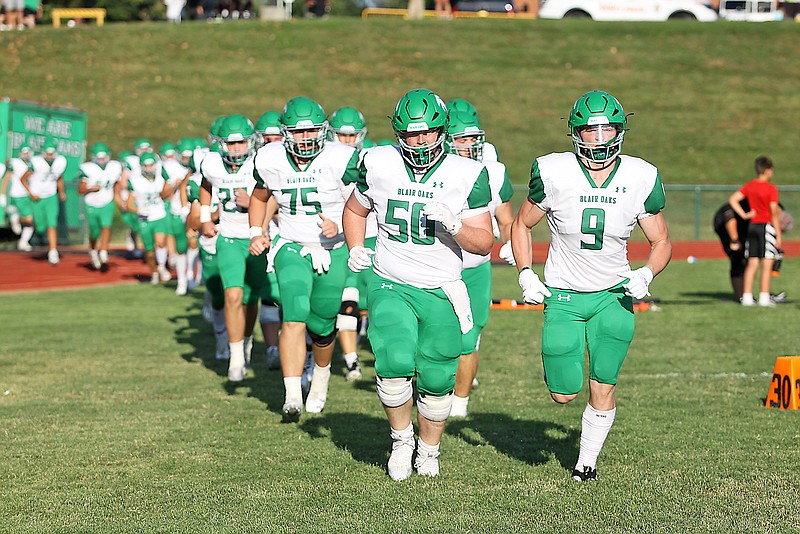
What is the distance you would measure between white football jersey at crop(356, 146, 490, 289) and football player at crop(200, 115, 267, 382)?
3.18 m

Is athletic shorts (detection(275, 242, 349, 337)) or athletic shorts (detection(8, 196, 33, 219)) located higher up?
athletic shorts (detection(275, 242, 349, 337))

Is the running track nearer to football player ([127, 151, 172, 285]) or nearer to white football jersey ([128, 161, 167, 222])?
football player ([127, 151, 172, 285])

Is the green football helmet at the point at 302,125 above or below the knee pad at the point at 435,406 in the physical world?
above

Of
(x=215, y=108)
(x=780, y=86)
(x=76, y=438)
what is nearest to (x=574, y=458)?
(x=76, y=438)

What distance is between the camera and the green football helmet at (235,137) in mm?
9398

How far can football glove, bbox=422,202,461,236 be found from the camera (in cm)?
584

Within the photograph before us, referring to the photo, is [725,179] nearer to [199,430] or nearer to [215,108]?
[215,108]

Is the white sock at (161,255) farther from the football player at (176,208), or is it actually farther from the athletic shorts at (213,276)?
the athletic shorts at (213,276)

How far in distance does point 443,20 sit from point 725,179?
13.8m

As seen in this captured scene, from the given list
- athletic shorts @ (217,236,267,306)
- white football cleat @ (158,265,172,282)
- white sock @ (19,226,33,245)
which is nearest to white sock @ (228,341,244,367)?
athletic shorts @ (217,236,267,306)

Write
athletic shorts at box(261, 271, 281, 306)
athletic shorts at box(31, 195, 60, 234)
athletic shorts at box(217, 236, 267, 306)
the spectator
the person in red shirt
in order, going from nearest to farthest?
athletic shorts at box(217, 236, 267, 306)
athletic shorts at box(261, 271, 281, 306)
the person in red shirt
the spectator
athletic shorts at box(31, 195, 60, 234)

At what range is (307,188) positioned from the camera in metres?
7.87

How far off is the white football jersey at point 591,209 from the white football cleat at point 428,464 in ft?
3.75

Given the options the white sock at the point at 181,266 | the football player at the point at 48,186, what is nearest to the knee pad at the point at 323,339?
the white sock at the point at 181,266
